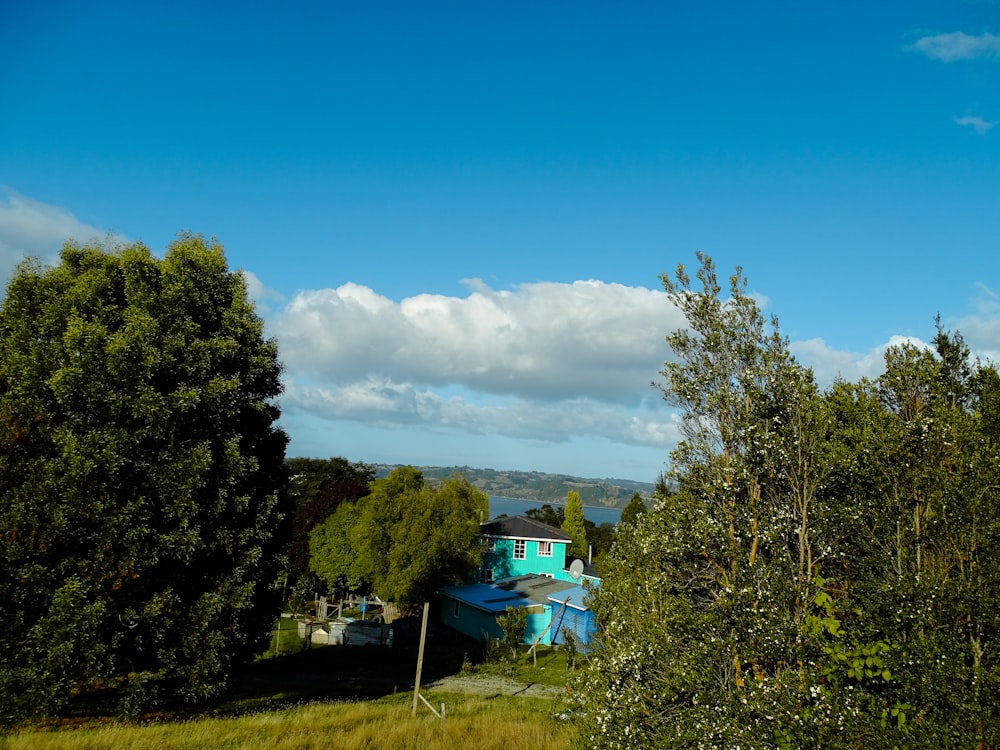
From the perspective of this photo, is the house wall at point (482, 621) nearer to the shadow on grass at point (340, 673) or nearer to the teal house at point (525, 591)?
the teal house at point (525, 591)

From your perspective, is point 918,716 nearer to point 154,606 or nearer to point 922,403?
point 922,403

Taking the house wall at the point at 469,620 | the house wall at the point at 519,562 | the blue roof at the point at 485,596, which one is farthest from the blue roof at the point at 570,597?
the house wall at the point at 519,562

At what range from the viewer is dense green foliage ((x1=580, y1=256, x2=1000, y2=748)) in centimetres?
574

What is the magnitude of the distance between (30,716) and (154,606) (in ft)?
8.74

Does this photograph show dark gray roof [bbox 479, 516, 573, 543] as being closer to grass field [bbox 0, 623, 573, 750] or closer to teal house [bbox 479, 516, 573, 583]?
teal house [bbox 479, 516, 573, 583]

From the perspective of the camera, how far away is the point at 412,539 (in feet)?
112

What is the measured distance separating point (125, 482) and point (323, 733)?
648 centimetres

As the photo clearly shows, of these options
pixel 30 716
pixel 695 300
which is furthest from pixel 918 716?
pixel 30 716

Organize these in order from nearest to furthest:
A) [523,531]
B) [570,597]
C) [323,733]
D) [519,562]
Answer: [323,733] < [570,597] < [519,562] < [523,531]

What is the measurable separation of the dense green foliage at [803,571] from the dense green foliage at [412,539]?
27534 mm

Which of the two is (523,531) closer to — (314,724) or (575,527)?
(575,527)

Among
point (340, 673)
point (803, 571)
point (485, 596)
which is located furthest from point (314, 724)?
point (485, 596)

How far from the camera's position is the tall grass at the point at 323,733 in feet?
32.4

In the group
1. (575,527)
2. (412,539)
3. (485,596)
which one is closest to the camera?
(412,539)
